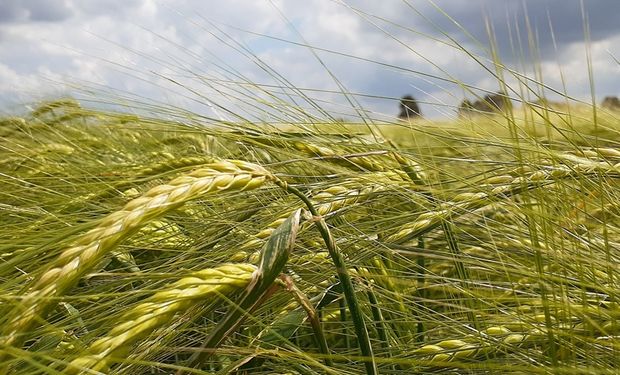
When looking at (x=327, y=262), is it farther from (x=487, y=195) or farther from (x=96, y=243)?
(x=96, y=243)

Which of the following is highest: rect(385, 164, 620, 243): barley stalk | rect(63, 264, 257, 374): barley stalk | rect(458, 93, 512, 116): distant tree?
rect(458, 93, 512, 116): distant tree

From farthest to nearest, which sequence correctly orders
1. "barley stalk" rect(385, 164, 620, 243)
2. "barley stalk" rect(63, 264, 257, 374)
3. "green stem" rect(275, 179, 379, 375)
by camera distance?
"barley stalk" rect(385, 164, 620, 243)
"green stem" rect(275, 179, 379, 375)
"barley stalk" rect(63, 264, 257, 374)

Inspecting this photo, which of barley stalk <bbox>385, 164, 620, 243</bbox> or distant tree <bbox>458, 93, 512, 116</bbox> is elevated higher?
distant tree <bbox>458, 93, 512, 116</bbox>

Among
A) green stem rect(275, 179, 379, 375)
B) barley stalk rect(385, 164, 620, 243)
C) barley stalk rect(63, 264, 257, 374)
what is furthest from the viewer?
barley stalk rect(385, 164, 620, 243)

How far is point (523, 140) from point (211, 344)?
462mm

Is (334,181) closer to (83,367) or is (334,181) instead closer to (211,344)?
(211,344)

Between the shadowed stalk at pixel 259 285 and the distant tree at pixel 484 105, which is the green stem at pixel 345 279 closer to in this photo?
the shadowed stalk at pixel 259 285

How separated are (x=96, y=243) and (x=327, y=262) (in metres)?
0.39

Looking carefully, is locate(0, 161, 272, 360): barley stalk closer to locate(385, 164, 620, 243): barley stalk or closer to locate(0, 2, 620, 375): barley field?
locate(0, 2, 620, 375): barley field

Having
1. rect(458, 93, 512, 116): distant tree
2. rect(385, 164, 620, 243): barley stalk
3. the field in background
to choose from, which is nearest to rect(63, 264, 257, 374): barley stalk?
the field in background

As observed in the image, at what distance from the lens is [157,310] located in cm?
62

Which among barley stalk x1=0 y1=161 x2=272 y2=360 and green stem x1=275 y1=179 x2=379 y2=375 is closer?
barley stalk x1=0 y1=161 x2=272 y2=360

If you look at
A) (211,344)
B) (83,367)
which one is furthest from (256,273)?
(83,367)

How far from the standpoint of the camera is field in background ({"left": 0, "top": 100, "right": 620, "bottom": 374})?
0.64m
